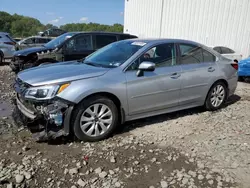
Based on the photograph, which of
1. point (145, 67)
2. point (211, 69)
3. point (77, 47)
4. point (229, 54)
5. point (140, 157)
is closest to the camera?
point (140, 157)

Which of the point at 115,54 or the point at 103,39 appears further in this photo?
the point at 103,39

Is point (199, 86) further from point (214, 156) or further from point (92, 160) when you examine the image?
point (92, 160)

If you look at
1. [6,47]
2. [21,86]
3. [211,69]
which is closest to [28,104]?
[21,86]

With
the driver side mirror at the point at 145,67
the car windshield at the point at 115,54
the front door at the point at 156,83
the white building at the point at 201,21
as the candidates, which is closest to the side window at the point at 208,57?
the front door at the point at 156,83

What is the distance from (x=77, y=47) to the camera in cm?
803

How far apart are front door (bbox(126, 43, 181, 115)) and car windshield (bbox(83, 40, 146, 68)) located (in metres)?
0.23

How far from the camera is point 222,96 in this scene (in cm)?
545

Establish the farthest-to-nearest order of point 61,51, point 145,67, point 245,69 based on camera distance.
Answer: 1. point 245,69
2. point 61,51
3. point 145,67

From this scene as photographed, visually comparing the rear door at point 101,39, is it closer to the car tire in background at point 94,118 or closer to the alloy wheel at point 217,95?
the alloy wheel at point 217,95

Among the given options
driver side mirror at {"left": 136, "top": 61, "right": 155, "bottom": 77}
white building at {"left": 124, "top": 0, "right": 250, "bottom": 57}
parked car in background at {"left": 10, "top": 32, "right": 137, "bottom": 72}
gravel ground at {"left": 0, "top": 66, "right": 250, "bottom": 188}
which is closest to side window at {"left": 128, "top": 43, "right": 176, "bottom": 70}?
driver side mirror at {"left": 136, "top": 61, "right": 155, "bottom": 77}

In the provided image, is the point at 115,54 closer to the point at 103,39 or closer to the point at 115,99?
the point at 115,99

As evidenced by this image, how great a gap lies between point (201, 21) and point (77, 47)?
11.1m

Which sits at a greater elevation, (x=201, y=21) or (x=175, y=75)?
(x=201, y=21)

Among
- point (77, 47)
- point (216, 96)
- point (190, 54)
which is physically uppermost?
point (190, 54)
